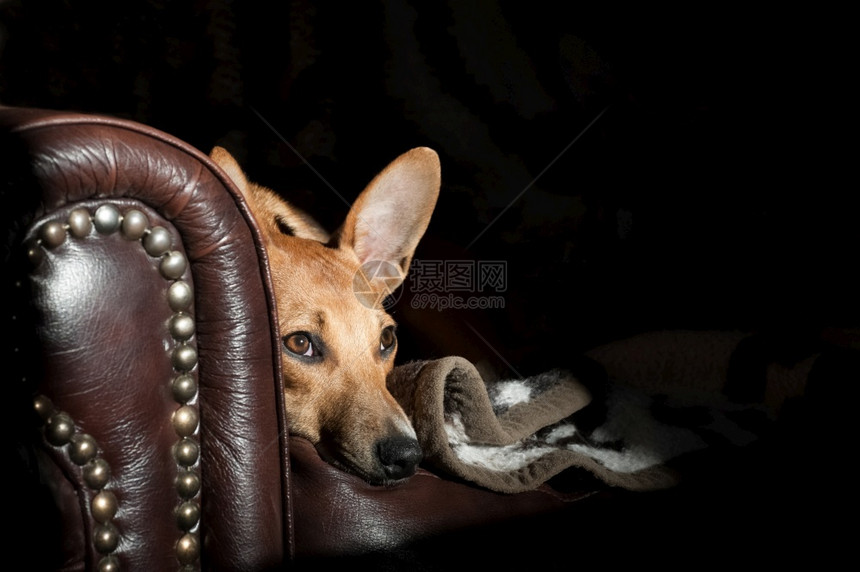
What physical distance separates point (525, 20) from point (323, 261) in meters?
1.28

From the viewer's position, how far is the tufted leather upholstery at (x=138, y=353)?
0.64 meters

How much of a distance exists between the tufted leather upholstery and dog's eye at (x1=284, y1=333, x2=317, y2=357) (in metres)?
0.45

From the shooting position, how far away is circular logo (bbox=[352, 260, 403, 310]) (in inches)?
58.3

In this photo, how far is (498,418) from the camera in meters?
1.27

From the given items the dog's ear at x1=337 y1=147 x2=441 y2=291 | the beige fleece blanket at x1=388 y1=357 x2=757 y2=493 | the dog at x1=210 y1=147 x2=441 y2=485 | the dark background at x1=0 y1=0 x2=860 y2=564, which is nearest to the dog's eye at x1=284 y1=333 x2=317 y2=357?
the dog at x1=210 y1=147 x2=441 y2=485

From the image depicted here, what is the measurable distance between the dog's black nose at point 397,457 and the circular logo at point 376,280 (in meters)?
0.44

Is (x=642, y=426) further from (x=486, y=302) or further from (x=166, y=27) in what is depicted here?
(x=166, y=27)

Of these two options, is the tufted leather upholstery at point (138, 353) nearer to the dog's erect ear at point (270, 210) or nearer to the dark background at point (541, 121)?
the dog's erect ear at point (270, 210)

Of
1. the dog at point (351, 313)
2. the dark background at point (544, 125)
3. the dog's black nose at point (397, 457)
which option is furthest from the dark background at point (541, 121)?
the dog's black nose at point (397, 457)

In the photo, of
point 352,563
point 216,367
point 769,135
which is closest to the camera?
point 216,367

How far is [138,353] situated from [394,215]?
933mm

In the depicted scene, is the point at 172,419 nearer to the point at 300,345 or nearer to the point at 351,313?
the point at 300,345

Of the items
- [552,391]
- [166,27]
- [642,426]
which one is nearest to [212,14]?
[166,27]

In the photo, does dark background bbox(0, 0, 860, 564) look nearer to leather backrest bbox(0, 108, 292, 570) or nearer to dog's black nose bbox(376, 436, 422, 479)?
dog's black nose bbox(376, 436, 422, 479)
